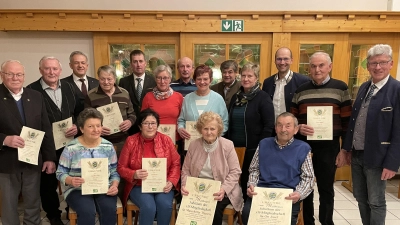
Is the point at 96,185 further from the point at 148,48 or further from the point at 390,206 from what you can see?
the point at 390,206

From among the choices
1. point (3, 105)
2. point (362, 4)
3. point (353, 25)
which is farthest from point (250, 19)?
point (3, 105)

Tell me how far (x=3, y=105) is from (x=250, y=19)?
10.2ft

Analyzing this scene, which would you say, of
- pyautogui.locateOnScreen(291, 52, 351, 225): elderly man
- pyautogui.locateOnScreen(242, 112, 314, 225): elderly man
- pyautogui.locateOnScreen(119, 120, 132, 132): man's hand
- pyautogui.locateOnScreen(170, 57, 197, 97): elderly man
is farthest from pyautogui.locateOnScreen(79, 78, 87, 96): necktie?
pyautogui.locateOnScreen(291, 52, 351, 225): elderly man

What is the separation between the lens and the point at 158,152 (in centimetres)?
246

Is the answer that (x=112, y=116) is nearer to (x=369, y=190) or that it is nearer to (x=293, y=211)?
(x=293, y=211)

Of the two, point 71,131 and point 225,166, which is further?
point 71,131

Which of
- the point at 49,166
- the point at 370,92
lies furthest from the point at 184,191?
the point at 370,92

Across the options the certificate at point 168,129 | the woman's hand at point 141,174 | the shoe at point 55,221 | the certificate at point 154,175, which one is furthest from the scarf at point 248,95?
the shoe at point 55,221

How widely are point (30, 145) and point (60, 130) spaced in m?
0.32

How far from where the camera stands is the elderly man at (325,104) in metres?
2.46

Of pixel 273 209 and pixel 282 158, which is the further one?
pixel 282 158

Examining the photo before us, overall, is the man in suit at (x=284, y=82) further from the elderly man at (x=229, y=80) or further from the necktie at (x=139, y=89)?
the necktie at (x=139, y=89)

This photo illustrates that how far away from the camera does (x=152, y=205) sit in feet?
7.70

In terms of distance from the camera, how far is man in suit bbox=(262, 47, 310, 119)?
2.90 metres
